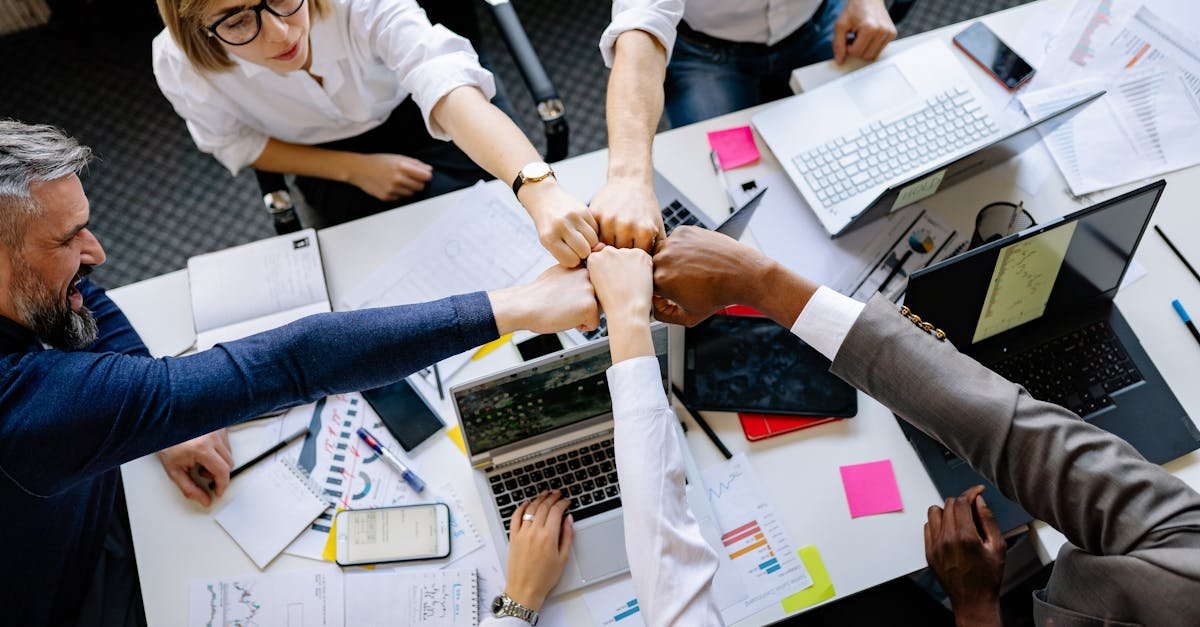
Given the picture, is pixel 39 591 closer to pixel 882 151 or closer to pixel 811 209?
pixel 811 209

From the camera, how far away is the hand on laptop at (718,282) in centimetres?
138

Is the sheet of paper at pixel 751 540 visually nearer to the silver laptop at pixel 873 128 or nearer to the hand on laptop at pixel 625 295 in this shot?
the hand on laptop at pixel 625 295

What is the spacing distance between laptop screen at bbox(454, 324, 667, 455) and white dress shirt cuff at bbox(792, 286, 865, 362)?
0.23 meters

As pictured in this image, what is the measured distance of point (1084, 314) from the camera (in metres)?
1.54

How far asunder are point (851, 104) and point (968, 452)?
822 mm

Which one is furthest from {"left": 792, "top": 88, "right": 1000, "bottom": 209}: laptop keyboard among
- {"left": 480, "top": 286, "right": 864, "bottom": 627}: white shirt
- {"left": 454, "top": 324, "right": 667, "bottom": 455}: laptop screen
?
{"left": 480, "top": 286, "right": 864, "bottom": 627}: white shirt

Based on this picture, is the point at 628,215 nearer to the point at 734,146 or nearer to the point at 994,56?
the point at 734,146

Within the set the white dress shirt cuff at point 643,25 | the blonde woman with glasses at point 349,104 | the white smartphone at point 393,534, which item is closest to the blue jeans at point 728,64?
the white dress shirt cuff at point 643,25

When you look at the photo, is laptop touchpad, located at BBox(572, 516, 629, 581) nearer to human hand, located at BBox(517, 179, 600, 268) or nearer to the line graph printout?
human hand, located at BBox(517, 179, 600, 268)

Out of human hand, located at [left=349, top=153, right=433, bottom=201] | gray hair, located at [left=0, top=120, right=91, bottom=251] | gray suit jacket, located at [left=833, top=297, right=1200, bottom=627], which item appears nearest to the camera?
gray suit jacket, located at [left=833, top=297, right=1200, bottom=627]

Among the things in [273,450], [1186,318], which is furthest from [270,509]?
[1186,318]

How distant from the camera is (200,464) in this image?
4.78 feet

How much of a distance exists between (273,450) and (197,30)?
775mm

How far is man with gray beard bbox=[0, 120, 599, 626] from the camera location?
1.24m
